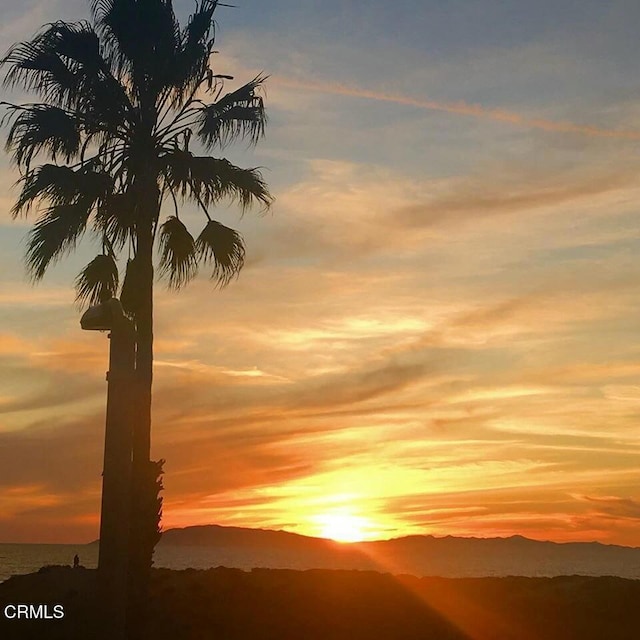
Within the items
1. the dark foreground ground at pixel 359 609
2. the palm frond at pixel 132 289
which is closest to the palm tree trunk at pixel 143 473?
the palm frond at pixel 132 289

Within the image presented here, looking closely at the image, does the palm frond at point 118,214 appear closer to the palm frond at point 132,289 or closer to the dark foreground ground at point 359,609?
the palm frond at point 132,289

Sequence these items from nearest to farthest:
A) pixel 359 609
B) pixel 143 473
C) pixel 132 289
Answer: pixel 359 609 → pixel 143 473 → pixel 132 289

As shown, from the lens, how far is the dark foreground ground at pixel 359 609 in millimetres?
15805

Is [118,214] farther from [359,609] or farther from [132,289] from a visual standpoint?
[359,609]

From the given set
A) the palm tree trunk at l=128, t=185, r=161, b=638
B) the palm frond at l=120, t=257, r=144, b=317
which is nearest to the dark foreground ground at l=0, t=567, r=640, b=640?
the palm tree trunk at l=128, t=185, r=161, b=638

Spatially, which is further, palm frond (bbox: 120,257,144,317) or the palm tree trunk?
palm frond (bbox: 120,257,144,317)

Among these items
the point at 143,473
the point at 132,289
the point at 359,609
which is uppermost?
the point at 132,289

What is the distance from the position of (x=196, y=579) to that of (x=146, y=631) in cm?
307

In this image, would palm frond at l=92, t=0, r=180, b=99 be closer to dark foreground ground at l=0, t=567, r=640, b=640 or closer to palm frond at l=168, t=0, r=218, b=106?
palm frond at l=168, t=0, r=218, b=106

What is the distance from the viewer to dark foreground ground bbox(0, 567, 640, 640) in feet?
51.9

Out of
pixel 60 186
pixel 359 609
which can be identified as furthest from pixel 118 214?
pixel 359 609

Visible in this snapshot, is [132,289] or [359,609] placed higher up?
[132,289]

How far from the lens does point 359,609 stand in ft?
55.6

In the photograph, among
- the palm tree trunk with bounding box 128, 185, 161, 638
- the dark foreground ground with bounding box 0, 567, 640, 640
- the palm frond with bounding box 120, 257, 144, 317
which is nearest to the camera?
the dark foreground ground with bounding box 0, 567, 640, 640
